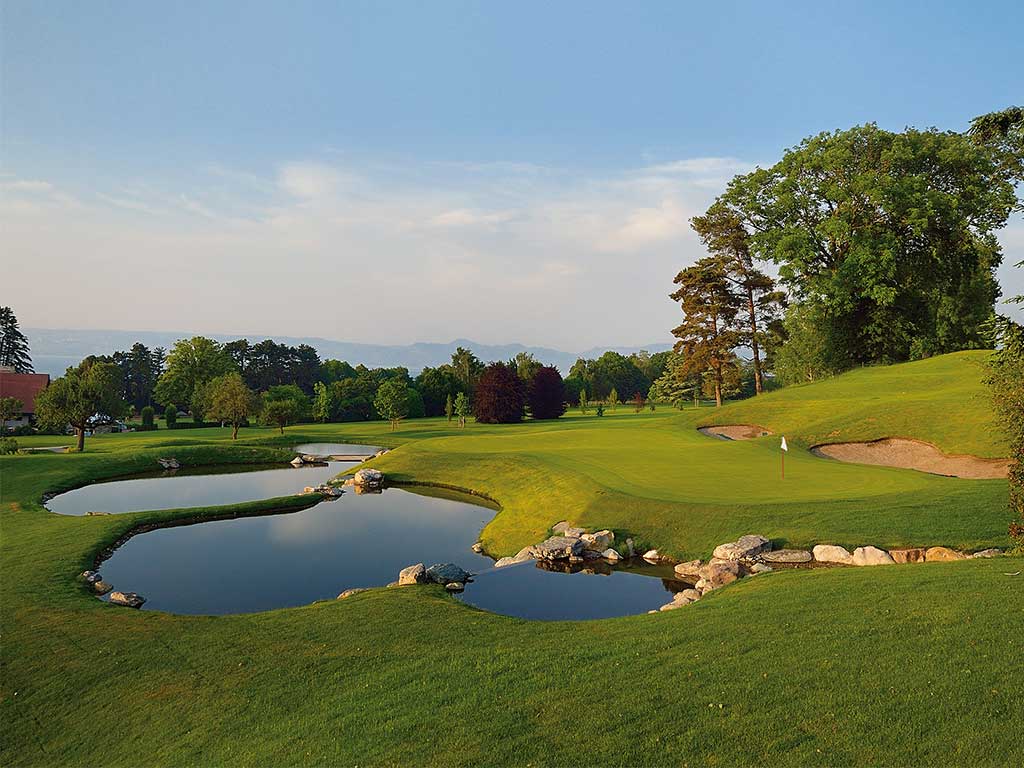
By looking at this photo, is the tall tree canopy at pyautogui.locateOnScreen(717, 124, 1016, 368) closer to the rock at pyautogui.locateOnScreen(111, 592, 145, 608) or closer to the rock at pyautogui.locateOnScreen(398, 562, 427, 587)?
the rock at pyautogui.locateOnScreen(398, 562, 427, 587)

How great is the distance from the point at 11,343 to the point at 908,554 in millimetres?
127776

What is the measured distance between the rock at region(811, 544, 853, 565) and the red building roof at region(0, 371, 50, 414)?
84513 millimetres

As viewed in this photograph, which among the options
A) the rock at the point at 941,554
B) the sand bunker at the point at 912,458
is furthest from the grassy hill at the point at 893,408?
the rock at the point at 941,554

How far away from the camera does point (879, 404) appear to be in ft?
111

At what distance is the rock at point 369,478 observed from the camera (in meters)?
38.0

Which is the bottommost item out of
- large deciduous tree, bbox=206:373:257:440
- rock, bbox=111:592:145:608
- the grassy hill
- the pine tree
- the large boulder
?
the large boulder

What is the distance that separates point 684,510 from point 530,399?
205ft

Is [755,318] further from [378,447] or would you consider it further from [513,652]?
[513,652]

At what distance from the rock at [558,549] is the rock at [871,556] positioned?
859 cm

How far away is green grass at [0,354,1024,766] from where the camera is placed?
7289 millimetres

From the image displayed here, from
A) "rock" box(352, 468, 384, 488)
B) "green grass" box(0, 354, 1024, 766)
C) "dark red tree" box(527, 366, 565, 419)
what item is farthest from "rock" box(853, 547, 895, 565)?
"dark red tree" box(527, 366, 565, 419)

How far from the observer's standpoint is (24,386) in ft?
252

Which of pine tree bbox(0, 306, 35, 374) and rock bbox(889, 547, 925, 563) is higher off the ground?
pine tree bbox(0, 306, 35, 374)

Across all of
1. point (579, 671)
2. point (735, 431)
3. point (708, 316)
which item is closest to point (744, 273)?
point (708, 316)
